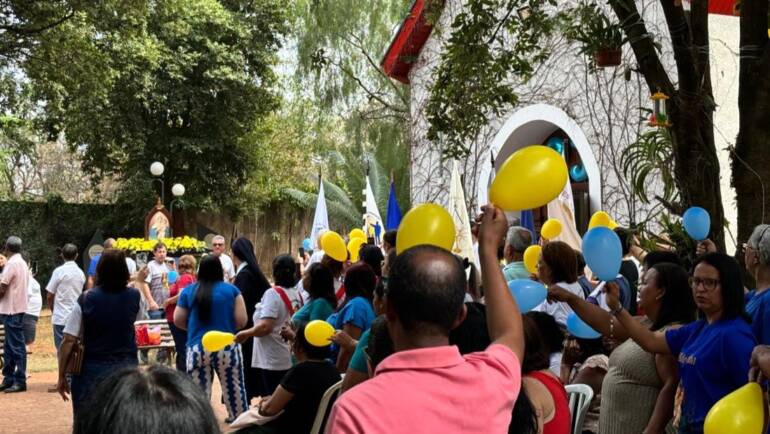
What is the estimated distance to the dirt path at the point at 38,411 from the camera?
9917mm

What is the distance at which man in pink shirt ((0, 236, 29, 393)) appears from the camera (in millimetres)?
11891

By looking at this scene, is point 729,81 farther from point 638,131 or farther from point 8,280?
point 8,280

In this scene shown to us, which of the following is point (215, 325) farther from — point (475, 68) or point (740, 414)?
point (740, 414)

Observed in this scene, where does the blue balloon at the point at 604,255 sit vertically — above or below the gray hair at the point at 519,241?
below

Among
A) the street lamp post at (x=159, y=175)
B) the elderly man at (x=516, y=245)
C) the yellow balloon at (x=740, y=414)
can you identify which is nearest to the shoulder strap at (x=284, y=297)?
the elderly man at (x=516, y=245)

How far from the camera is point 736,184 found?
5469 mm

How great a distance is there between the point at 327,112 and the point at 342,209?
10.3 feet

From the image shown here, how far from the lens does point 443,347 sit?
2.38 m

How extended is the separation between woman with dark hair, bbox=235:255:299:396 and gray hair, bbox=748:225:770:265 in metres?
4.20

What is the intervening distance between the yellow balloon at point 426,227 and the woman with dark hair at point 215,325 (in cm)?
428

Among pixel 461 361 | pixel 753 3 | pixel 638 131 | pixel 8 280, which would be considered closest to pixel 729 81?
pixel 638 131

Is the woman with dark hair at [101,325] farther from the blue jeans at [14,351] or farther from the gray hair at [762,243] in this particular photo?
the blue jeans at [14,351]

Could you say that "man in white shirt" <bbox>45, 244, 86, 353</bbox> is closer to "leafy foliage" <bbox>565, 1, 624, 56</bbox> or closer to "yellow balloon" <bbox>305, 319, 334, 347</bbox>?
"yellow balloon" <bbox>305, 319, 334, 347</bbox>

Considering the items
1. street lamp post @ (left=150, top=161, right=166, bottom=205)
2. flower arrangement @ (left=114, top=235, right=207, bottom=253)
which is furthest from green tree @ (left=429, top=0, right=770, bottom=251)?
street lamp post @ (left=150, top=161, right=166, bottom=205)
